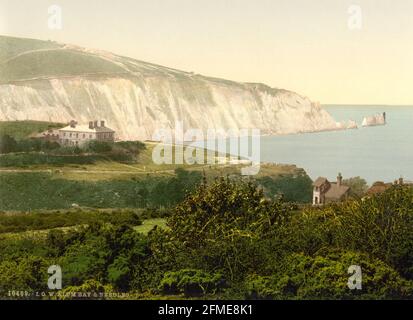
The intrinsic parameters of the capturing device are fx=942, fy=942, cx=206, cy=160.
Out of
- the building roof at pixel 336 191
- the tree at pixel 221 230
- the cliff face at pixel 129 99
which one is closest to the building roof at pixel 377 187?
the building roof at pixel 336 191

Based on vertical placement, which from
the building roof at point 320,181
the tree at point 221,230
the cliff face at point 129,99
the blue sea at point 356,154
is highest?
the cliff face at point 129,99

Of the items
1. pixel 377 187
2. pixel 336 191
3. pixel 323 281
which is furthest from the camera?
pixel 336 191

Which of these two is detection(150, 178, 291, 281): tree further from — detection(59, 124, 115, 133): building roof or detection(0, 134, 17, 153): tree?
detection(0, 134, 17, 153): tree

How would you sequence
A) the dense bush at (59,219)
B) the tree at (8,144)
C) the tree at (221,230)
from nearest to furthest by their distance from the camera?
the tree at (221,230) < the dense bush at (59,219) < the tree at (8,144)

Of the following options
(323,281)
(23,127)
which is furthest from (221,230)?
(23,127)

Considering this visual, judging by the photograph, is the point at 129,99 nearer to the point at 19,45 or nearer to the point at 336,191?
the point at 19,45

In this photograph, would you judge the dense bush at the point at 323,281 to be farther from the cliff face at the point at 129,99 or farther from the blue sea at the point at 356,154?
the cliff face at the point at 129,99
